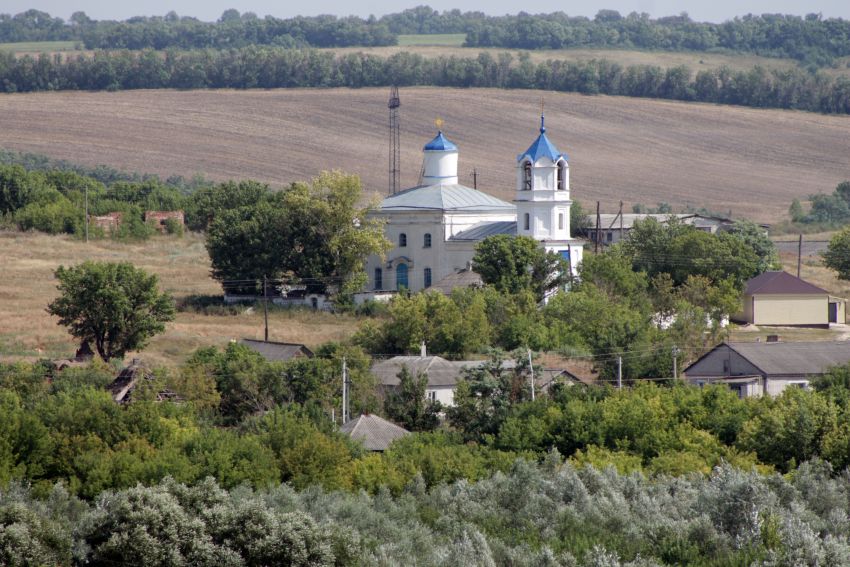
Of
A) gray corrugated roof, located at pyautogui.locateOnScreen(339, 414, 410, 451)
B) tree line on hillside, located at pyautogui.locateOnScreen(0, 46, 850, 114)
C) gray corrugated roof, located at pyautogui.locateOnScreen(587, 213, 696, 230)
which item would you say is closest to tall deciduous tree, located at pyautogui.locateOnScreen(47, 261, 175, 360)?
gray corrugated roof, located at pyautogui.locateOnScreen(339, 414, 410, 451)

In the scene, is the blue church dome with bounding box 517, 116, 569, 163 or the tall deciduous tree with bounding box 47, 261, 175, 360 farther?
the blue church dome with bounding box 517, 116, 569, 163

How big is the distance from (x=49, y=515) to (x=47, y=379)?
1643 cm

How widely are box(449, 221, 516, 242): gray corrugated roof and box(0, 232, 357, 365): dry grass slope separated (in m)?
8.23

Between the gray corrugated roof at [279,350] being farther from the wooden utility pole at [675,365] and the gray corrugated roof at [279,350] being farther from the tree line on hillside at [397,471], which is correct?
the wooden utility pole at [675,365]

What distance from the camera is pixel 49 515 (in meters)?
33.1

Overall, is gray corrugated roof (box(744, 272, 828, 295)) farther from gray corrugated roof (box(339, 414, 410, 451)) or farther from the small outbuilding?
the small outbuilding

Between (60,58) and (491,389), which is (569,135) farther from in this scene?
(491,389)

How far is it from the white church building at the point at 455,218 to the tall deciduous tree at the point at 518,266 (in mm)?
2445

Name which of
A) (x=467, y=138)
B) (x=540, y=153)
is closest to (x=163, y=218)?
(x=540, y=153)

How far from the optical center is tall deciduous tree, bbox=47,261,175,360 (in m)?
55.7

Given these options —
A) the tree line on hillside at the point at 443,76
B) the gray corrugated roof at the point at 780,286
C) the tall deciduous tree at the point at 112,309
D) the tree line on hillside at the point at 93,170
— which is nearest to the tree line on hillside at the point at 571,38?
the tree line on hillside at the point at 443,76

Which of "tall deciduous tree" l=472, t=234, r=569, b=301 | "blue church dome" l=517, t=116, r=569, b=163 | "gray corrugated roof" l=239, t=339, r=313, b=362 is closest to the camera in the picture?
"gray corrugated roof" l=239, t=339, r=313, b=362

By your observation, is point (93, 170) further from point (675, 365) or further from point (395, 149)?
point (675, 365)

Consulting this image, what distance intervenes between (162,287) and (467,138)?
59109mm
